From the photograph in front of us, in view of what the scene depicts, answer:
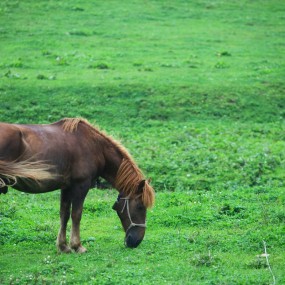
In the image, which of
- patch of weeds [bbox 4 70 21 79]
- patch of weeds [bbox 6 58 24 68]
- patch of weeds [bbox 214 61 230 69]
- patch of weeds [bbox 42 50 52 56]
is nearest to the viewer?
patch of weeds [bbox 4 70 21 79]

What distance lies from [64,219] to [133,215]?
1143mm

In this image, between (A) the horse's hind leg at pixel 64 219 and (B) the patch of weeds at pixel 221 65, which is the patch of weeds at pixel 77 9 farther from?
(A) the horse's hind leg at pixel 64 219

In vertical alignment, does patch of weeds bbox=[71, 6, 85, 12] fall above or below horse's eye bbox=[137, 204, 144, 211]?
below

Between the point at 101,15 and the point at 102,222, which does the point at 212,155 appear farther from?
the point at 101,15

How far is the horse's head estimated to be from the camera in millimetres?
11484

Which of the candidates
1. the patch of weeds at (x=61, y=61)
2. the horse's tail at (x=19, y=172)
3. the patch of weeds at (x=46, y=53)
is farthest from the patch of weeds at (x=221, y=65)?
the horse's tail at (x=19, y=172)

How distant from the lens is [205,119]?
69.2 ft

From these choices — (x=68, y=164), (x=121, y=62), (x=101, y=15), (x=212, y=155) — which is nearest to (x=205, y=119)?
(x=212, y=155)

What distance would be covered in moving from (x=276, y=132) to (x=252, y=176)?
4.01 m

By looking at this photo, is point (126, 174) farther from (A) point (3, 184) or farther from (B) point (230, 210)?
(B) point (230, 210)

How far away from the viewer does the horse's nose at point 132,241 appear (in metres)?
11.5

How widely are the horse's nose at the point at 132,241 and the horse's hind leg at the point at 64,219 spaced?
96 centimetres

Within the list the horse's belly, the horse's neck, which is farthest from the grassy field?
the horse's neck

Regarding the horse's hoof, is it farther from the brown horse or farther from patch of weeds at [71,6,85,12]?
patch of weeds at [71,6,85,12]
